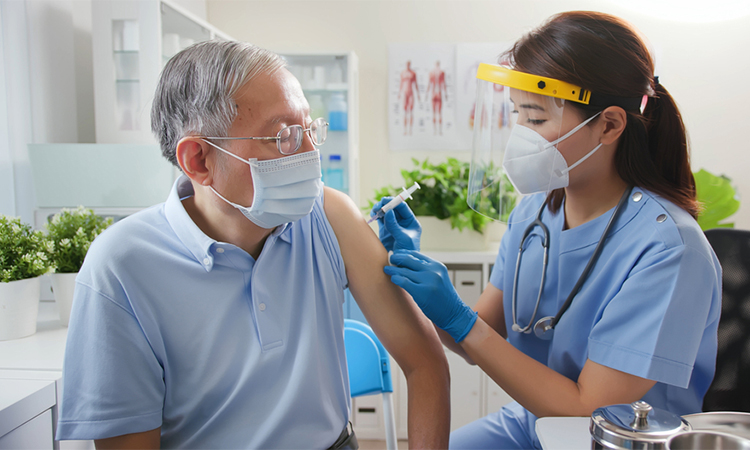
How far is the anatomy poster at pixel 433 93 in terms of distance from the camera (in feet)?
9.52

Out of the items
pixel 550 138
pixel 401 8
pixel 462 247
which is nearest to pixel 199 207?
pixel 550 138

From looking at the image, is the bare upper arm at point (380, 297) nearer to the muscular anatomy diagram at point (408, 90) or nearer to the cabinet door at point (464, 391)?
the cabinet door at point (464, 391)

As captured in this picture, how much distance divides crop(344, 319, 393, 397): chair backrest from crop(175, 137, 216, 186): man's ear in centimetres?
61

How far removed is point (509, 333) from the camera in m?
1.31

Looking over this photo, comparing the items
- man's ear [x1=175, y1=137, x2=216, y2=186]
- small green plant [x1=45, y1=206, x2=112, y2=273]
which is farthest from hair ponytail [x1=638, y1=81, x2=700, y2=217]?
small green plant [x1=45, y1=206, x2=112, y2=273]

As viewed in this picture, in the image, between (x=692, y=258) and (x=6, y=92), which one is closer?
(x=692, y=258)

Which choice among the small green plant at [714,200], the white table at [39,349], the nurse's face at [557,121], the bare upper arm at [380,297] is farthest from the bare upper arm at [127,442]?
the small green plant at [714,200]

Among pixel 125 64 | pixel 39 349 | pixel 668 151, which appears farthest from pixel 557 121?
pixel 125 64

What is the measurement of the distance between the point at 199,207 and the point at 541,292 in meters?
0.86

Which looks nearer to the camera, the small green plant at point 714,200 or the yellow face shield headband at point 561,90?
the yellow face shield headband at point 561,90

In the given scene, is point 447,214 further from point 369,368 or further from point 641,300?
point 641,300

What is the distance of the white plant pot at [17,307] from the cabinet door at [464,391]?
1.68 meters

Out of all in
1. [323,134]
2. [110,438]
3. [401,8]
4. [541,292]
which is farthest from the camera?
[401,8]

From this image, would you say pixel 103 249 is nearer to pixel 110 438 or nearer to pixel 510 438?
pixel 110 438
